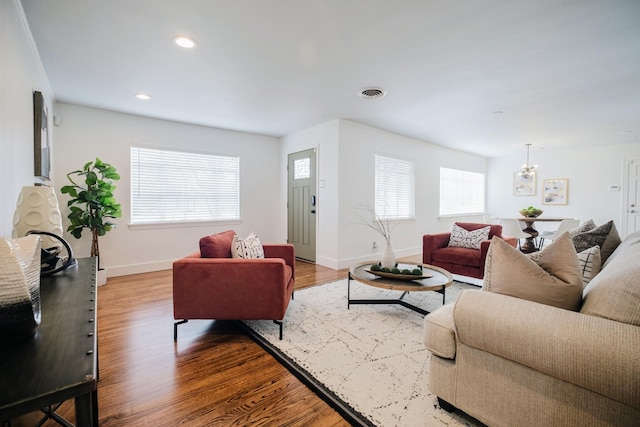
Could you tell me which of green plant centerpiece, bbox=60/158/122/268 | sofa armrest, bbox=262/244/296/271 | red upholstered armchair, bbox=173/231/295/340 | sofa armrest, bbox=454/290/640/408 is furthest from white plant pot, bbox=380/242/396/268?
green plant centerpiece, bbox=60/158/122/268

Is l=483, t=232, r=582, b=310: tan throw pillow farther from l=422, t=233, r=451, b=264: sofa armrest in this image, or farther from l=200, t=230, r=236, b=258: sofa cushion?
l=422, t=233, r=451, b=264: sofa armrest

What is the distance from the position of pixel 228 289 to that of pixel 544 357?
1906 mm

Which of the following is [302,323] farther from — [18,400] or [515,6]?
[515,6]

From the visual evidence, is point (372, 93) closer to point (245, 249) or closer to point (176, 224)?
point (245, 249)

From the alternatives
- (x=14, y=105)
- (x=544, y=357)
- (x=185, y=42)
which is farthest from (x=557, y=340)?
(x=14, y=105)

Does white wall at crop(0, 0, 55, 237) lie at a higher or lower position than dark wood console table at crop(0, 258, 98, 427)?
higher

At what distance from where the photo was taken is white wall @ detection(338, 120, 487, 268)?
4.64 metres

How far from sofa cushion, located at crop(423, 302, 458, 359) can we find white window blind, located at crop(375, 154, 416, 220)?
3734 millimetres

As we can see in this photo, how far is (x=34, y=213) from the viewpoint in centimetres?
161

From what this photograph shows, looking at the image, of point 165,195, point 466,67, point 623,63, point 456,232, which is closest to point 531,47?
point 466,67

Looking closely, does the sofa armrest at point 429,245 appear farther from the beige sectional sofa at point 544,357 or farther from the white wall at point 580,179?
the white wall at point 580,179

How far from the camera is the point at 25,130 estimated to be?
7.26 ft

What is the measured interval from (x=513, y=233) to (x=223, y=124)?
506cm

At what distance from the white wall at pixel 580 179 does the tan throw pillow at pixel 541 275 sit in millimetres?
7065
